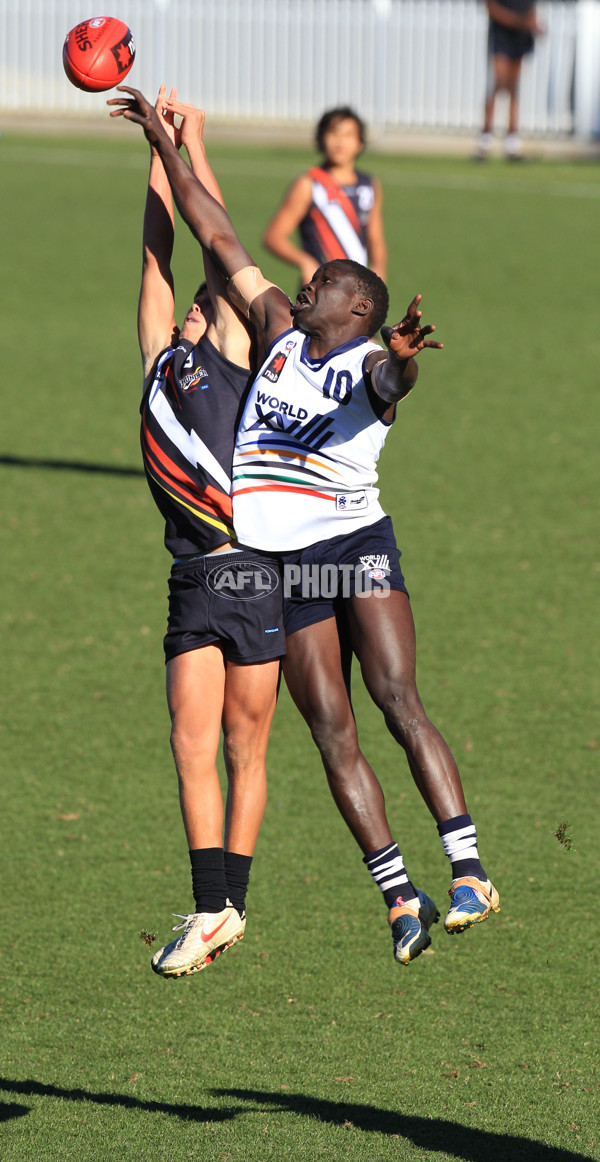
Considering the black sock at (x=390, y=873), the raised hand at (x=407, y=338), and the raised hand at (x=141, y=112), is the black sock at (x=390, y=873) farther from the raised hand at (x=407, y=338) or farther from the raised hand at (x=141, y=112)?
the raised hand at (x=141, y=112)

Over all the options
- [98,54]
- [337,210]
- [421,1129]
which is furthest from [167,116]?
[337,210]

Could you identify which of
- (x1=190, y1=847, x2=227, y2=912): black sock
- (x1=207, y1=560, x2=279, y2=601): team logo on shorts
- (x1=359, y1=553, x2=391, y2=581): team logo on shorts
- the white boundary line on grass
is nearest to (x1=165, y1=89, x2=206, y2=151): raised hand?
(x1=207, y1=560, x2=279, y2=601): team logo on shorts

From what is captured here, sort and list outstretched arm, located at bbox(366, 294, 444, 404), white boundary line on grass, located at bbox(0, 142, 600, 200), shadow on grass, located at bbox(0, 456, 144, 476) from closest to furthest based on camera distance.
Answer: outstretched arm, located at bbox(366, 294, 444, 404), shadow on grass, located at bbox(0, 456, 144, 476), white boundary line on grass, located at bbox(0, 142, 600, 200)

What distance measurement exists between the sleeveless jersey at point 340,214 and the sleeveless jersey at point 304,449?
611 centimetres

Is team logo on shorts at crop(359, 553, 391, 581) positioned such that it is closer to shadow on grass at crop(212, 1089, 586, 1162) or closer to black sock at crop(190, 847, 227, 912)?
black sock at crop(190, 847, 227, 912)

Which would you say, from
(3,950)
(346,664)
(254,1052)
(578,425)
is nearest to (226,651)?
(346,664)

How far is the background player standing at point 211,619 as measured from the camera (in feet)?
16.1

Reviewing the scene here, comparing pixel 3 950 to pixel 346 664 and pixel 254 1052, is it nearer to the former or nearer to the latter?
pixel 254 1052

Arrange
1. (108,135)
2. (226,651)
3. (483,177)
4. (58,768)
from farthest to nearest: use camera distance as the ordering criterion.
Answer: (108,135) < (483,177) < (58,768) < (226,651)

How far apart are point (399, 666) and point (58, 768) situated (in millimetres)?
3521

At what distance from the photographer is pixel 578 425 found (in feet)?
46.3

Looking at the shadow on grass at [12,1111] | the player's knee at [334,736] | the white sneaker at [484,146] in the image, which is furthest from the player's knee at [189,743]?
the white sneaker at [484,146]

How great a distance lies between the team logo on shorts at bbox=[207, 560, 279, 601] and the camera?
194 inches

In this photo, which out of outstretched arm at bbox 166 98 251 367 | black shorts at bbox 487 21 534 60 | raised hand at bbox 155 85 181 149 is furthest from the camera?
black shorts at bbox 487 21 534 60
